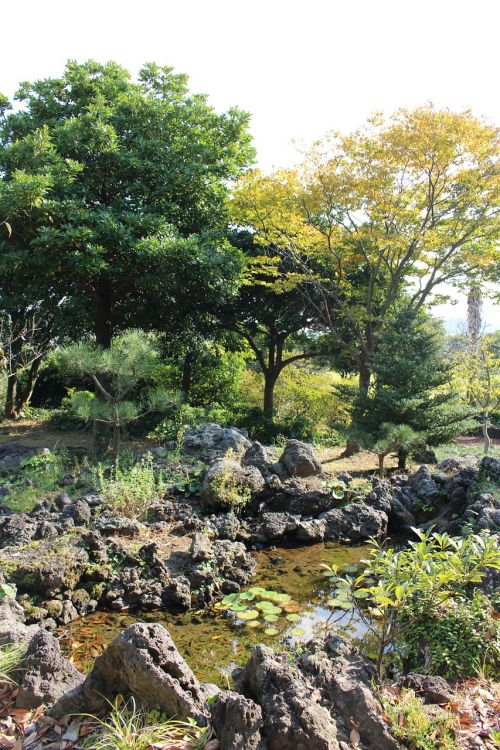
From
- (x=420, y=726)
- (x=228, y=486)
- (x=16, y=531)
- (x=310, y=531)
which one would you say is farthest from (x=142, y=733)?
(x=228, y=486)

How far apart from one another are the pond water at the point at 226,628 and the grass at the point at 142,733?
3.93ft

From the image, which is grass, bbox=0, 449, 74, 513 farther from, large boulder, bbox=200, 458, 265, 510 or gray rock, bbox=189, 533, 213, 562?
gray rock, bbox=189, 533, 213, 562

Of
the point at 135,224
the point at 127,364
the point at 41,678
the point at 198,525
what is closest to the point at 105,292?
the point at 135,224

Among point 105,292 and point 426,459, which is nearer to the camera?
point 426,459

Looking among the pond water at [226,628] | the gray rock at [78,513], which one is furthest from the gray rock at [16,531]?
the pond water at [226,628]

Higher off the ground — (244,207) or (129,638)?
(244,207)

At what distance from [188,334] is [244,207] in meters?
3.40

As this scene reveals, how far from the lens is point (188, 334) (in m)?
13.9

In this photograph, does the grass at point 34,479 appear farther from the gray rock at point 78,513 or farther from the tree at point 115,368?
the tree at point 115,368

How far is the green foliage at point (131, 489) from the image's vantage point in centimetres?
688

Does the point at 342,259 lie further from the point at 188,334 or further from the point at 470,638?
the point at 470,638

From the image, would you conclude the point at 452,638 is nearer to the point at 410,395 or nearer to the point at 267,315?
the point at 410,395

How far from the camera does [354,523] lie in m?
7.17

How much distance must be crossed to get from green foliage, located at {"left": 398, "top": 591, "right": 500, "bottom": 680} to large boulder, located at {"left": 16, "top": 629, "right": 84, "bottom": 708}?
6.54ft
